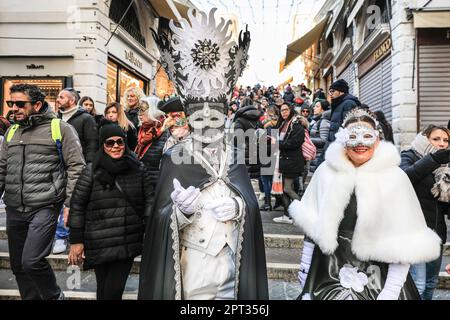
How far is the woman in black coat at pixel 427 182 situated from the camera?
340 centimetres

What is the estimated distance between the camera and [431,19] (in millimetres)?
8828

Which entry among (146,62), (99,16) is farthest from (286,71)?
(99,16)

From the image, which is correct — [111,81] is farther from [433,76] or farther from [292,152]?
[433,76]

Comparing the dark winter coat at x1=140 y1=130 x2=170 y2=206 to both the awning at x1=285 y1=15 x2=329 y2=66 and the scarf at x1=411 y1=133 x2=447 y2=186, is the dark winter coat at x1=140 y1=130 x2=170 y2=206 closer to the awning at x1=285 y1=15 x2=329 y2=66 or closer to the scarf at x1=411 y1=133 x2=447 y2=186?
the scarf at x1=411 y1=133 x2=447 y2=186

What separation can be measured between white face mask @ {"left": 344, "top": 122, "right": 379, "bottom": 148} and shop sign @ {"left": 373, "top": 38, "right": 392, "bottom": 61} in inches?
360

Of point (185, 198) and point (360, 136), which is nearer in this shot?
point (185, 198)

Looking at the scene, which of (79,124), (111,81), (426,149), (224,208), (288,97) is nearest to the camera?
(224,208)

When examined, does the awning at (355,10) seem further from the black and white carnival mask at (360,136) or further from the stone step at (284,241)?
the black and white carnival mask at (360,136)

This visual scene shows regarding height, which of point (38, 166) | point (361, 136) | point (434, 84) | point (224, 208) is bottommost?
point (224, 208)

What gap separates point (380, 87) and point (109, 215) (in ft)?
35.4

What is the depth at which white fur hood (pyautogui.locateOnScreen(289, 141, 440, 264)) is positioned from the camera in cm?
251

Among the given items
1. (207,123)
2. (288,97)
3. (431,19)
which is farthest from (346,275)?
(288,97)

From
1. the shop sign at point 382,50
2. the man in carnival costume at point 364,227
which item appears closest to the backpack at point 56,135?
the man in carnival costume at point 364,227
